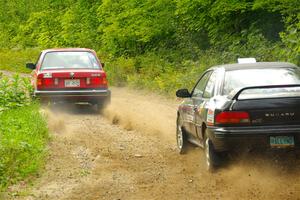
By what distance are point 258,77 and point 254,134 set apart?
114 cm

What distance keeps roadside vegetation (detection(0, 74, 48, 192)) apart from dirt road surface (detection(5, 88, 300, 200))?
207 millimetres

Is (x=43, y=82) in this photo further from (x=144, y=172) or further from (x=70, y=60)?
(x=144, y=172)

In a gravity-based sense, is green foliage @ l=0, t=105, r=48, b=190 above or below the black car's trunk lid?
below

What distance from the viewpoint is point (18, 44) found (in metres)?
56.8

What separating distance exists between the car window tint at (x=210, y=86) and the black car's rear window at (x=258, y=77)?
29 cm

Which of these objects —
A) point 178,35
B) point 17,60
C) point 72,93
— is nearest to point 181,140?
point 72,93

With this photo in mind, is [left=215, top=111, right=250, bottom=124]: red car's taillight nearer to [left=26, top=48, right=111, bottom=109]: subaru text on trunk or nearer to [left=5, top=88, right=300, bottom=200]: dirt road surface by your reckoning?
[left=5, top=88, right=300, bottom=200]: dirt road surface

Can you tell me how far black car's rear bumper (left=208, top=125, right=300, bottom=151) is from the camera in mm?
8102

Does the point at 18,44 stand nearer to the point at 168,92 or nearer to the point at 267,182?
the point at 168,92

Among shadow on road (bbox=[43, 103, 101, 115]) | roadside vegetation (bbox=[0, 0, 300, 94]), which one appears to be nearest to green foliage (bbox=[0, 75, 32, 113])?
shadow on road (bbox=[43, 103, 101, 115])

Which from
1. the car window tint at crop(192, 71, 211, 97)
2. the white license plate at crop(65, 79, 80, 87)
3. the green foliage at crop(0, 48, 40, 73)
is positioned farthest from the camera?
the green foliage at crop(0, 48, 40, 73)

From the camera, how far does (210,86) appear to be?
943cm

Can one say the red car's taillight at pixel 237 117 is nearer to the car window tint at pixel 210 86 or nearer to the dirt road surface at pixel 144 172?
the dirt road surface at pixel 144 172

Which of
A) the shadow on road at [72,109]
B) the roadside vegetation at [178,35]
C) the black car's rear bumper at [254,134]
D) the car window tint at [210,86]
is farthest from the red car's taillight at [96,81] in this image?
the black car's rear bumper at [254,134]
